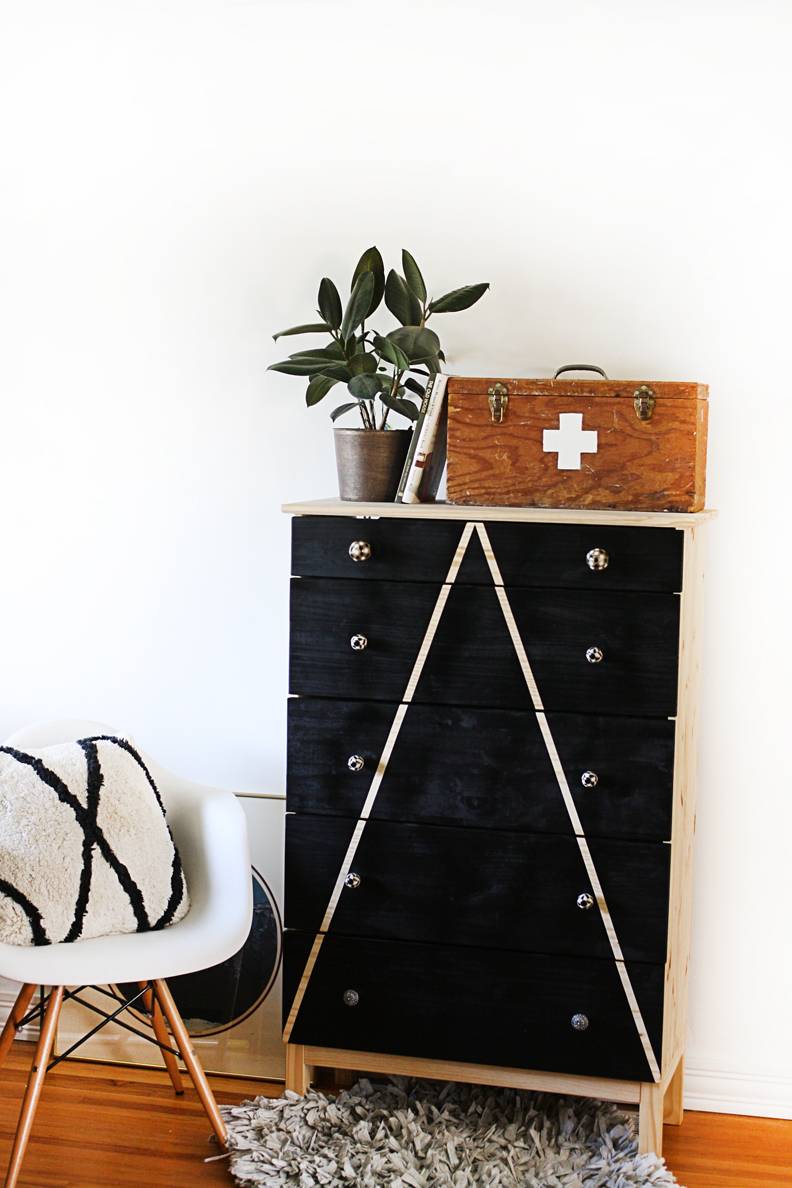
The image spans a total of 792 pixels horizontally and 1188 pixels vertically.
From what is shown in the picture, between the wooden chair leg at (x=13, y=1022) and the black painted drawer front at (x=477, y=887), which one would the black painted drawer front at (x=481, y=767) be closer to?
the black painted drawer front at (x=477, y=887)

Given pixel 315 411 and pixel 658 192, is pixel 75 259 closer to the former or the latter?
pixel 315 411

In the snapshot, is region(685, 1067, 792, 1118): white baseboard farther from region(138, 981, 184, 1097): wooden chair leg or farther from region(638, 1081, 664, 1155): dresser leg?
region(138, 981, 184, 1097): wooden chair leg

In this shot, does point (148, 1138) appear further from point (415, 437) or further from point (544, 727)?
point (415, 437)

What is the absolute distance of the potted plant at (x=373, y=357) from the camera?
2.36m

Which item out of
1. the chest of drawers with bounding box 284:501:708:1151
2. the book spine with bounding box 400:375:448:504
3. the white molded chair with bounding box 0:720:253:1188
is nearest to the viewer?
the white molded chair with bounding box 0:720:253:1188

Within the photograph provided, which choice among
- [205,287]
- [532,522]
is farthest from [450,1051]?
[205,287]

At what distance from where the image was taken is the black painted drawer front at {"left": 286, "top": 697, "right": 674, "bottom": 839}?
224 centimetres

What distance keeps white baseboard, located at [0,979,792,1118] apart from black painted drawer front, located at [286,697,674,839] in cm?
71

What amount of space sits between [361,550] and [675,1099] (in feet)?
4.03

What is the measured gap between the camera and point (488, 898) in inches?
91.0

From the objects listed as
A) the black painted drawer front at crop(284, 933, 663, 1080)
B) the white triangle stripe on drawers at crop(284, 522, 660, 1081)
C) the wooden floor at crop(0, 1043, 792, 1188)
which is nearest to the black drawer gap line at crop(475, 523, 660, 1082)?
the white triangle stripe on drawers at crop(284, 522, 660, 1081)

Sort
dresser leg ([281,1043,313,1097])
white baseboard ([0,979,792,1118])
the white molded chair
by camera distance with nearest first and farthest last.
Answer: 1. the white molded chair
2. dresser leg ([281,1043,313,1097])
3. white baseboard ([0,979,792,1118])

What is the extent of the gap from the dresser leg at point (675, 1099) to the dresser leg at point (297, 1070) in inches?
27.1

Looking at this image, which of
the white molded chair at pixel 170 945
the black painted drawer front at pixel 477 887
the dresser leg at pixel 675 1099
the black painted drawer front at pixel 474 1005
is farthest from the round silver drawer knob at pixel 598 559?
the dresser leg at pixel 675 1099
